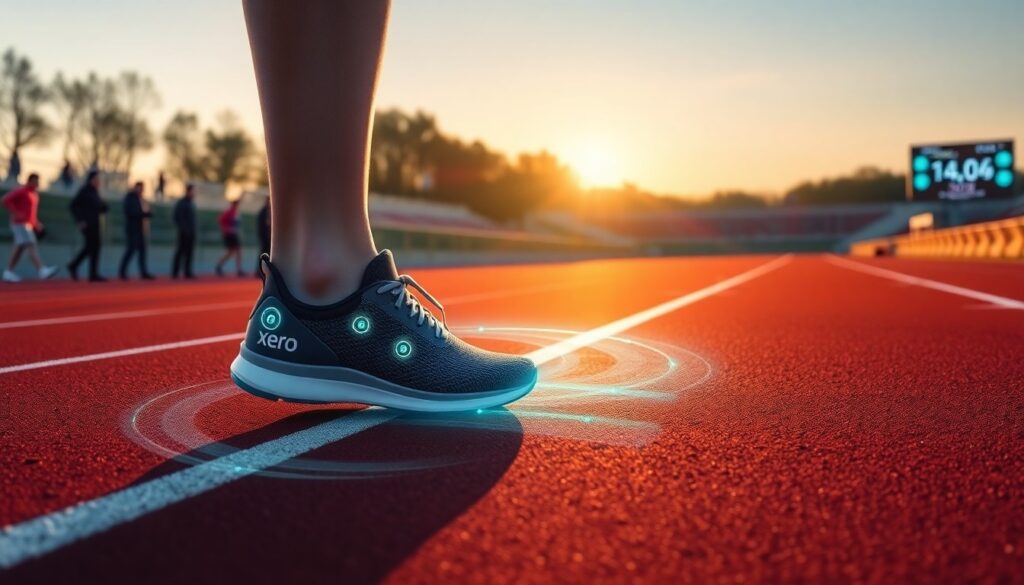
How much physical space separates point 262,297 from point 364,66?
0.65 m

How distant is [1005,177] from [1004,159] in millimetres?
939

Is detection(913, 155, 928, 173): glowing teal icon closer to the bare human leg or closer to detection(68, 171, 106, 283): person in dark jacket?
detection(68, 171, 106, 283): person in dark jacket

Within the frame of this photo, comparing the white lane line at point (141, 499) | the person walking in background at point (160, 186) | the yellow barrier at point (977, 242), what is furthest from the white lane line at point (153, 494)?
the yellow barrier at point (977, 242)

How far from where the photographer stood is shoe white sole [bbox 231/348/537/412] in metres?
1.99

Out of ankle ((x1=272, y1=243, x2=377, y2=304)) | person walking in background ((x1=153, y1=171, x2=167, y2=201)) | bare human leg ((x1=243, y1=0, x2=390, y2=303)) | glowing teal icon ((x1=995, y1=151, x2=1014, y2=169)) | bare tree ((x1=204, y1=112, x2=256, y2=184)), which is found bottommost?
ankle ((x1=272, y1=243, x2=377, y2=304))

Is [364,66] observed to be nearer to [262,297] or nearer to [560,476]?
[262,297]

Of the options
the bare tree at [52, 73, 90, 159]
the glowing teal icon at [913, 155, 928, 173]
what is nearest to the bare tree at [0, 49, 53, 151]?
the bare tree at [52, 73, 90, 159]

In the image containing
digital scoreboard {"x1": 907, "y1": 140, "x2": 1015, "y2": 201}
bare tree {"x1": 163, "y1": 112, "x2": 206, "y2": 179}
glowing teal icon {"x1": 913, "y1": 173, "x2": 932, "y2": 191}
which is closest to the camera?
digital scoreboard {"x1": 907, "y1": 140, "x2": 1015, "y2": 201}

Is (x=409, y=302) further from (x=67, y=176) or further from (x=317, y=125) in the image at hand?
(x=67, y=176)

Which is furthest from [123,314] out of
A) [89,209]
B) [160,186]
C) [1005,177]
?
[1005,177]

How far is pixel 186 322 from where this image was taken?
5.26 metres

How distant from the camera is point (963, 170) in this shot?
40.0 m

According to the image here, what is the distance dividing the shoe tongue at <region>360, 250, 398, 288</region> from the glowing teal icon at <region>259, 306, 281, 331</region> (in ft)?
0.75

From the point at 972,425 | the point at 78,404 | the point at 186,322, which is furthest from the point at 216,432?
the point at 186,322
